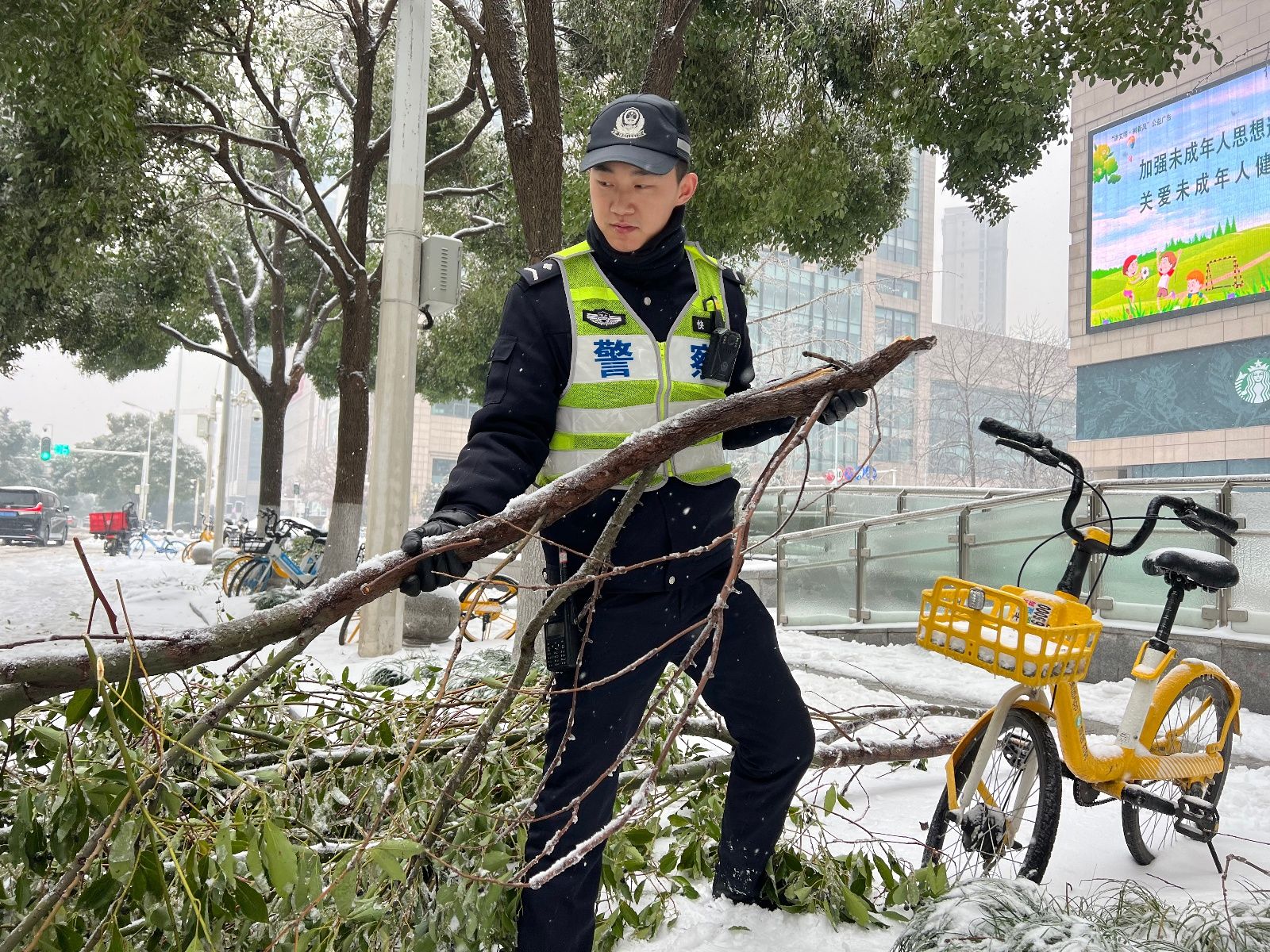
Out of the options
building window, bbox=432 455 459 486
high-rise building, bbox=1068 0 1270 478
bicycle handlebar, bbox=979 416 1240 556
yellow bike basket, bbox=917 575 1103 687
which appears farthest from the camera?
building window, bbox=432 455 459 486

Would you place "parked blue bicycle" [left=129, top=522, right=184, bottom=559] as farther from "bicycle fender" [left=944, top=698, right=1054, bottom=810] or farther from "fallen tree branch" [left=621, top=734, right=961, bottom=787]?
"bicycle fender" [left=944, top=698, right=1054, bottom=810]

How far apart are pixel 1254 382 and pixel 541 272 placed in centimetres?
1748

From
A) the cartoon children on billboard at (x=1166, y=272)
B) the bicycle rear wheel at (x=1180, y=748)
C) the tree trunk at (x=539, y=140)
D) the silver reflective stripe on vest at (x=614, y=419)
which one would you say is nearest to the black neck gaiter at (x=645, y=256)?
the silver reflective stripe on vest at (x=614, y=419)

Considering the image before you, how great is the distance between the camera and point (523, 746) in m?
2.61

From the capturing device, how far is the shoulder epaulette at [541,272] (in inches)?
79.8

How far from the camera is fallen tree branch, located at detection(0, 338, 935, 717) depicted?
1477 mm

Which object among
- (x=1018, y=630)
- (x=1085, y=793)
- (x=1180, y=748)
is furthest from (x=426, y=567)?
(x=1180, y=748)

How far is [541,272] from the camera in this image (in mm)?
2037

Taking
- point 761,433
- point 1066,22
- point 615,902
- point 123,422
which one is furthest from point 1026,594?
point 123,422

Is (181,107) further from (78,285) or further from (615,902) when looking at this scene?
(615,902)

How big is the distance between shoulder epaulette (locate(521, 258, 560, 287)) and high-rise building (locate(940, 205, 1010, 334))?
20242 mm

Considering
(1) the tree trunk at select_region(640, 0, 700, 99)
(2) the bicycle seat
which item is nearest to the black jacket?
(2) the bicycle seat

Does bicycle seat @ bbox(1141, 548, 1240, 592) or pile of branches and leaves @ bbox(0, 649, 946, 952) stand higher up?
bicycle seat @ bbox(1141, 548, 1240, 592)

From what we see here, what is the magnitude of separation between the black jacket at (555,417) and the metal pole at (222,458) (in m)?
17.6
